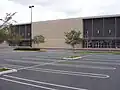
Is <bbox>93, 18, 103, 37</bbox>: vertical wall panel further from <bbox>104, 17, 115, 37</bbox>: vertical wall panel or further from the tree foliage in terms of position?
the tree foliage

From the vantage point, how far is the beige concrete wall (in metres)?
62.5

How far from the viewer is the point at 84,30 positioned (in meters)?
61.1

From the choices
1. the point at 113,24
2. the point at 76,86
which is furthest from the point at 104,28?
the point at 76,86

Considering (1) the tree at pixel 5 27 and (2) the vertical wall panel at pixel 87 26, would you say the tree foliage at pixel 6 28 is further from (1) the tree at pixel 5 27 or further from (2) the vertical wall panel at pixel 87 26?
(2) the vertical wall panel at pixel 87 26

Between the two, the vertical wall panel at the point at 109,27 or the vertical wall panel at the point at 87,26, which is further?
the vertical wall panel at the point at 87,26

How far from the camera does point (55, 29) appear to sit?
66.8 meters

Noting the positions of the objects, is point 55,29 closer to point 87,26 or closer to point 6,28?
point 87,26

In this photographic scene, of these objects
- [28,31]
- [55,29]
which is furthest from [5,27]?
[28,31]

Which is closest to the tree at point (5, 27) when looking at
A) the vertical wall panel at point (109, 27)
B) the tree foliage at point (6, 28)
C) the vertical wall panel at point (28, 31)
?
the tree foliage at point (6, 28)

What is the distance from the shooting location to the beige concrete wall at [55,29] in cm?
6255

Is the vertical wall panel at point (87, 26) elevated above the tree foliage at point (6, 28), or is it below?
above

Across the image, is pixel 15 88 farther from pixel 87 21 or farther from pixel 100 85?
pixel 87 21

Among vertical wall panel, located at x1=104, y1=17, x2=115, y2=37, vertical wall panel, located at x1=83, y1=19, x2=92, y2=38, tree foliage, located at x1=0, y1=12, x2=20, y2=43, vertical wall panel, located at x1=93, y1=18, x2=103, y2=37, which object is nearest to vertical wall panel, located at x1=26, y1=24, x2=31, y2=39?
vertical wall panel, located at x1=83, y1=19, x2=92, y2=38

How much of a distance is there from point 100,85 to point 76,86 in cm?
103
